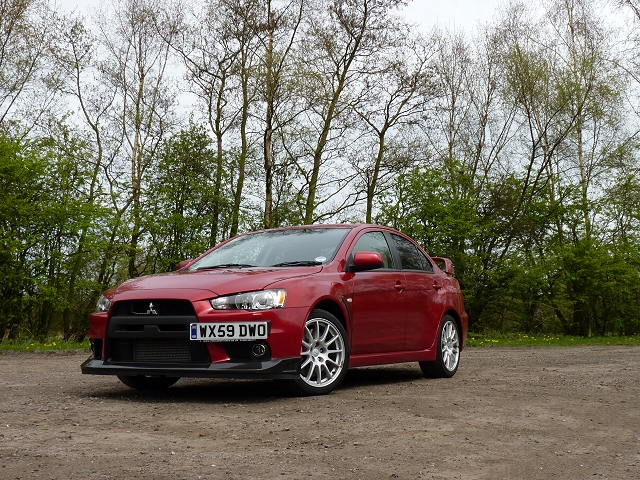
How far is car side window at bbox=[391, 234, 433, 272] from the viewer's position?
8.98 metres

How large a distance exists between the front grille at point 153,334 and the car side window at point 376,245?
2139 millimetres

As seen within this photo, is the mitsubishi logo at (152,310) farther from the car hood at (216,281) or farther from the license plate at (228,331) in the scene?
the license plate at (228,331)

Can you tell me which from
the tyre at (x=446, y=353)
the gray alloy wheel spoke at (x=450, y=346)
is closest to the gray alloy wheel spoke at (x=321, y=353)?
the tyre at (x=446, y=353)

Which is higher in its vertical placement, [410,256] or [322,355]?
[410,256]

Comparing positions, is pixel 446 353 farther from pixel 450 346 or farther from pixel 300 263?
pixel 300 263

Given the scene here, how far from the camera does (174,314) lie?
6.76m

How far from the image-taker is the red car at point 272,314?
667cm

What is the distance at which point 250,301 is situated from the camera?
6.71m

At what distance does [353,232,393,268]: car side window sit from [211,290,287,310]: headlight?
163 cm

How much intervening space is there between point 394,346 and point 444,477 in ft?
14.1

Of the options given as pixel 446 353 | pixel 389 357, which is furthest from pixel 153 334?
pixel 446 353

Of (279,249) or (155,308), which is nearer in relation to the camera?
(155,308)

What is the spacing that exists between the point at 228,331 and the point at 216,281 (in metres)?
0.50

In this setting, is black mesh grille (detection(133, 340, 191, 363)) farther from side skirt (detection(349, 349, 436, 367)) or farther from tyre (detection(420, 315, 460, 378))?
tyre (detection(420, 315, 460, 378))
